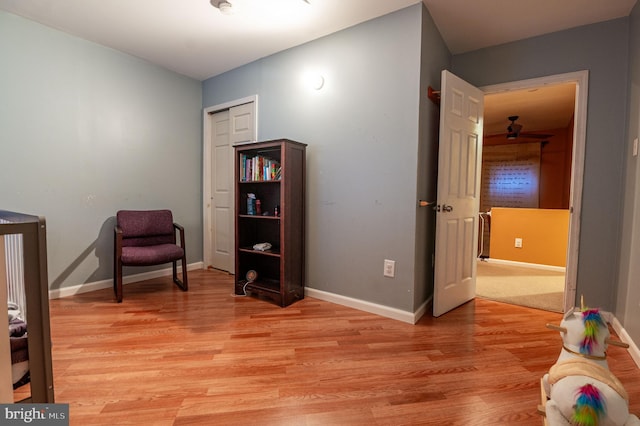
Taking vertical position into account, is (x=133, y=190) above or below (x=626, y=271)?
above

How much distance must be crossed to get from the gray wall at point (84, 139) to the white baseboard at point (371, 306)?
6.11ft

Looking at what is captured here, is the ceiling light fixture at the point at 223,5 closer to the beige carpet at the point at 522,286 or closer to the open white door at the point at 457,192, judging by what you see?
the open white door at the point at 457,192

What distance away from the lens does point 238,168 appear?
2.83 m

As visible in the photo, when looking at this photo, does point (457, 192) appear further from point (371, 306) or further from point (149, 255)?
point (149, 255)

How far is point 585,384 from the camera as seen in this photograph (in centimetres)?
91

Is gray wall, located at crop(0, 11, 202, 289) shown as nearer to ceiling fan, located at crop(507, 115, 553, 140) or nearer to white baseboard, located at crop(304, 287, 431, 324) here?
white baseboard, located at crop(304, 287, 431, 324)

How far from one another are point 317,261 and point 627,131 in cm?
259

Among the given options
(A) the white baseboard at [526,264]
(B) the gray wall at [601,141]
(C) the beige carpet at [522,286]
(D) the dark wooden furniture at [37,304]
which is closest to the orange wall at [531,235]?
(A) the white baseboard at [526,264]

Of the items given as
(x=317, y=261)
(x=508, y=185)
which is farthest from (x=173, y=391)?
(x=508, y=185)

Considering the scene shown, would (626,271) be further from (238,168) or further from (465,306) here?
(238,168)

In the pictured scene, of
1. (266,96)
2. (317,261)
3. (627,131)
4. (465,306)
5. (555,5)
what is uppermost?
(555,5)

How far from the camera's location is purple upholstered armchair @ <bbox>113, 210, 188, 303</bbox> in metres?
2.61

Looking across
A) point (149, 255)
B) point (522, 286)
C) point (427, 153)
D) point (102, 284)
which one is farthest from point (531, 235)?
point (102, 284)

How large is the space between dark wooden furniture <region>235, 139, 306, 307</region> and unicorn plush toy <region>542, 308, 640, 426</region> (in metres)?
1.92
